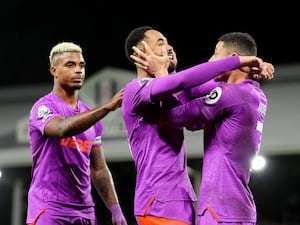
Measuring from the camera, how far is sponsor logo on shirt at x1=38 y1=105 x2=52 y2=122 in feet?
12.4

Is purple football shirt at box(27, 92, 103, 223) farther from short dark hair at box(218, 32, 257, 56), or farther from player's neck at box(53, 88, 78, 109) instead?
short dark hair at box(218, 32, 257, 56)

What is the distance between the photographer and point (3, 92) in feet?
37.1

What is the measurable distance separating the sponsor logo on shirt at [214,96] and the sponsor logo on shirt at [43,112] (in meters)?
1.18

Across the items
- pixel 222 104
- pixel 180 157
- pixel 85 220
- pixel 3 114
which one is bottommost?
pixel 85 220

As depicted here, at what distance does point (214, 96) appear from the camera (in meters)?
2.97

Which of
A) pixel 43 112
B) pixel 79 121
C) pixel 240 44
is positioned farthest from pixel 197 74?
pixel 43 112

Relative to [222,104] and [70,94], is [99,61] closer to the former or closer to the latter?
[70,94]

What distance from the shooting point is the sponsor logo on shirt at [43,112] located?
377 cm

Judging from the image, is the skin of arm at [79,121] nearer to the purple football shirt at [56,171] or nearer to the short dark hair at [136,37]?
the purple football shirt at [56,171]

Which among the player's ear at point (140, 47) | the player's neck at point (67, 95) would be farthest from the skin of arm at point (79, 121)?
the player's neck at point (67, 95)

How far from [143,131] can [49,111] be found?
90cm

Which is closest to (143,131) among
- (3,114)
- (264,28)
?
(3,114)

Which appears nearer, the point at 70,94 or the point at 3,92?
the point at 70,94

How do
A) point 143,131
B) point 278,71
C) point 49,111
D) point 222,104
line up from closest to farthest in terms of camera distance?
point 222,104, point 143,131, point 49,111, point 278,71
